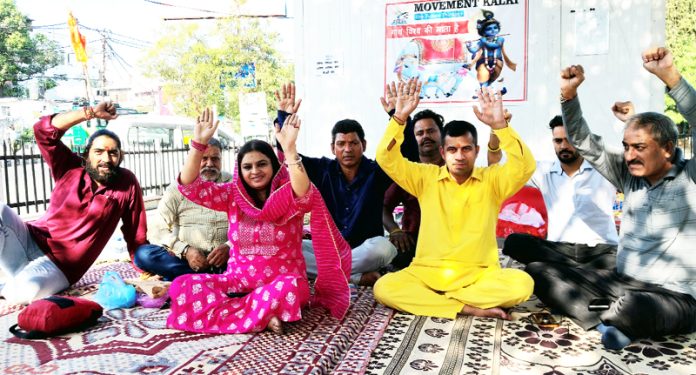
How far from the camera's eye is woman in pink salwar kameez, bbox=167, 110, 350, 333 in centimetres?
302

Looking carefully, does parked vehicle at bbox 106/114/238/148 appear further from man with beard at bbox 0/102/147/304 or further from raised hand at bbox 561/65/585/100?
raised hand at bbox 561/65/585/100

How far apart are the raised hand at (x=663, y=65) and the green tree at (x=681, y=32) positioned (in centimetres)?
1686

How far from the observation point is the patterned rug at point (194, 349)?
2.55 metres

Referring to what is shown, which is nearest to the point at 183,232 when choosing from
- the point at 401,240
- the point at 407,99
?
the point at 401,240

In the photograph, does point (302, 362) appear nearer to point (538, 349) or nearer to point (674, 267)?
point (538, 349)

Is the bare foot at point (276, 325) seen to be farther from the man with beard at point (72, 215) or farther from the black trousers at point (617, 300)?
the man with beard at point (72, 215)

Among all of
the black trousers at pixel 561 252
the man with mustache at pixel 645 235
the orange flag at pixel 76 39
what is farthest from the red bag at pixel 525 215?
the orange flag at pixel 76 39

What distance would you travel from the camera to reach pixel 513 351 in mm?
2748

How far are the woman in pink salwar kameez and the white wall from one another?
276 cm

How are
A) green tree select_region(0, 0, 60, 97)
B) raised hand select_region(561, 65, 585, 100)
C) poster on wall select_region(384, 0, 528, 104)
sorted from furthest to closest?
green tree select_region(0, 0, 60, 97) → poster on wall select_region(384, 0, 528, 104) → raised hand select_region(561, 65, 585, 100)

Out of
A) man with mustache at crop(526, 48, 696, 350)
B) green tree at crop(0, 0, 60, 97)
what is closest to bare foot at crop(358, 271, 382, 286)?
man with mustache at crop(526, 48, 696, 350)

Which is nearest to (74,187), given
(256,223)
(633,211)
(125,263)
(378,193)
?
(125,263)

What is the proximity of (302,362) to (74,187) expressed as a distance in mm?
2528

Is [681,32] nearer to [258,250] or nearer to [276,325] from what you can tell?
[258,250]
